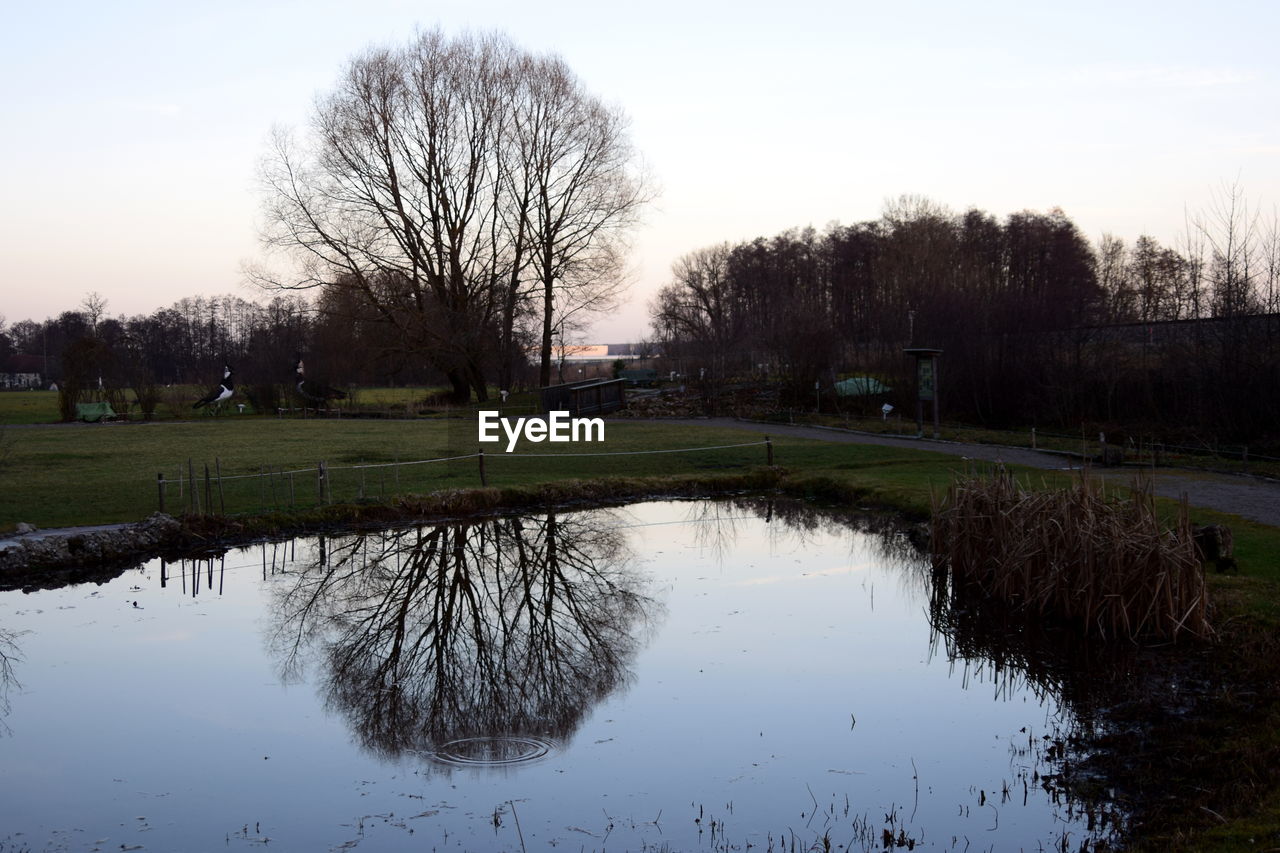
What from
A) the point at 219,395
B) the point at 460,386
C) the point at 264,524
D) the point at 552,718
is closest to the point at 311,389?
the point at 219,395

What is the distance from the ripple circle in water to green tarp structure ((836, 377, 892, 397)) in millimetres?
29354

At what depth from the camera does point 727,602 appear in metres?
13.0

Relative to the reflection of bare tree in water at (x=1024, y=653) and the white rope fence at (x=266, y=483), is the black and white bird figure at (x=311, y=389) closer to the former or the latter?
the white rope fence at (x=266, y=483)

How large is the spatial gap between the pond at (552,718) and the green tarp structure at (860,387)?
69.2ft

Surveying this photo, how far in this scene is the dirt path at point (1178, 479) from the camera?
609 inches

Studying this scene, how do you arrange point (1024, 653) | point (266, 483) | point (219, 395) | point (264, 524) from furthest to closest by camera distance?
point (219, 395) < point (266, 483) < point (264, 524) < point (1024, 653)

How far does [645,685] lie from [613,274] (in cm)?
3792

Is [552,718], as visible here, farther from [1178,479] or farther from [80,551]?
[1178,479]

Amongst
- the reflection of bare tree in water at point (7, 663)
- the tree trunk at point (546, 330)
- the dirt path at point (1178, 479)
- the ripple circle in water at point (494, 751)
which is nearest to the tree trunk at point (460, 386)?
the tree trunk at point (546, 330)

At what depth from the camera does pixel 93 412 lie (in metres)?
41.8

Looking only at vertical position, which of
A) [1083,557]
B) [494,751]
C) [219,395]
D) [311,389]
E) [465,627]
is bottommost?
[494,751]

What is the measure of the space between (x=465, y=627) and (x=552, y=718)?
3315 mm

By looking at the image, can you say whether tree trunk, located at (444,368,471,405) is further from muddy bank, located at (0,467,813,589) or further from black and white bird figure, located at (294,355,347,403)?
muddy bank, located at (0,467,813,589)

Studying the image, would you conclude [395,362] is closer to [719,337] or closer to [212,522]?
[719,337]
